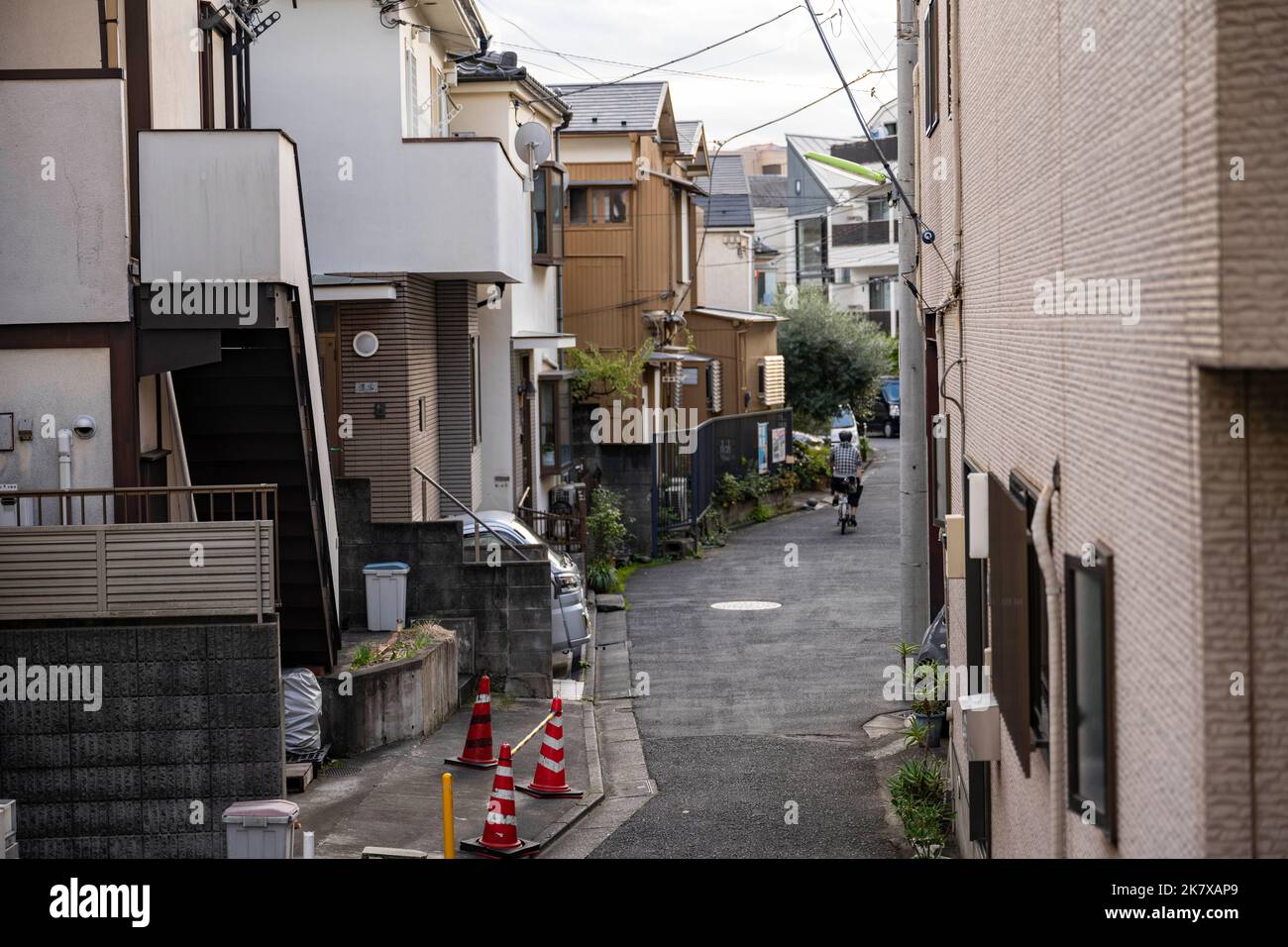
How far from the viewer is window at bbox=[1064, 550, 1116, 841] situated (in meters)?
5.27

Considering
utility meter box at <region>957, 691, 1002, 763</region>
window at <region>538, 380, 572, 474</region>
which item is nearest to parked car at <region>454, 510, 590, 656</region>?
window at <region>538, 380, 572, 474</region>

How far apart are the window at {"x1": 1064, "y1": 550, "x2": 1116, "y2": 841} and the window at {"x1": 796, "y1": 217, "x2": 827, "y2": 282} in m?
65.0

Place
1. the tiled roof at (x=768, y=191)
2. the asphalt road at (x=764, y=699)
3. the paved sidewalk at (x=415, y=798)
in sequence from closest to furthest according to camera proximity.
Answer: the paved sidewalk at (x=415, y=798) → the asphalt road at (x=764, y=699) → the tiled roof at (x=768, y=191)

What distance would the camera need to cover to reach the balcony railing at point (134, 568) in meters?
10.3

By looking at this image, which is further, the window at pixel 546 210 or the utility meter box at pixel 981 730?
the window at pixel 546 210

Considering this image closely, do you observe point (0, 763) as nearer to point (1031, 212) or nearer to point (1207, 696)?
point (1031, 212)

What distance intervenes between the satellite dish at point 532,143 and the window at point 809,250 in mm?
48564

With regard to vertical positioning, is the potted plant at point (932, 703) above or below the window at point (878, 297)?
below

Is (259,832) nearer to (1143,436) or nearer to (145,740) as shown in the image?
(145,740)

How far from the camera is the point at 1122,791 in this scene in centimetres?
→ 515

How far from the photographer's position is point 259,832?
343 inches

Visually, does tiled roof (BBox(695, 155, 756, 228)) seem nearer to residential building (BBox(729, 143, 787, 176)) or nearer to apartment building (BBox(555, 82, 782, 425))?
apartment building (BBox(555, 82, 782, 425))

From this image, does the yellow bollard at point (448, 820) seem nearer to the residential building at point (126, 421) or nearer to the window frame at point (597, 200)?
the residential building at point (126, 421)

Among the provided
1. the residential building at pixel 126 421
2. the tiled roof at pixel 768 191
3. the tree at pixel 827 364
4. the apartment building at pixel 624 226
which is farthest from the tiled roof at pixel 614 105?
the tiled roof at pixel 768 191
